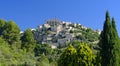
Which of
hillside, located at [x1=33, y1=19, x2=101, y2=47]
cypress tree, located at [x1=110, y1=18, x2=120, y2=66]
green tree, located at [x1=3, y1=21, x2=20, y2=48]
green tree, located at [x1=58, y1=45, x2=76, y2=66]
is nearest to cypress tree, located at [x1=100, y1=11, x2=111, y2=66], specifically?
cypress tree, located at [x1=110, y1=18, x2=120, y2=66]

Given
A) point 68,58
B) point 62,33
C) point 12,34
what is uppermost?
point 62,33

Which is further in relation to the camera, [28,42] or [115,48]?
[28,42]

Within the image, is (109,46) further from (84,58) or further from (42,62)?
(42,62)

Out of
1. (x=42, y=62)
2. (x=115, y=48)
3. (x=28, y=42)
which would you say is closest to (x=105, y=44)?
(x=115, y=48)

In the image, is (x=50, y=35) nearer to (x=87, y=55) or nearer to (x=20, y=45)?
(x=20, y=45)

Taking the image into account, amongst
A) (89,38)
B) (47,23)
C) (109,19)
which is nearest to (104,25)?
(109,19)

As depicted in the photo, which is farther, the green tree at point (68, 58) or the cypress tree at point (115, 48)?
the green tree at point (68, 58)

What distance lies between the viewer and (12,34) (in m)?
73.9

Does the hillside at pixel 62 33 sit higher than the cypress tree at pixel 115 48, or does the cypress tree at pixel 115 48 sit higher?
the hillside at pixel 62 33

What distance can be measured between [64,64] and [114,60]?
731 centimetres

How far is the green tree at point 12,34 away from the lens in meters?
73.7

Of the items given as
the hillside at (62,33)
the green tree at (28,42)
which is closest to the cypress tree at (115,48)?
the green tree at (28,42)

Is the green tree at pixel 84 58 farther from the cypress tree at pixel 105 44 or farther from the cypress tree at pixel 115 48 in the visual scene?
the cypress tree at pixel 115 48

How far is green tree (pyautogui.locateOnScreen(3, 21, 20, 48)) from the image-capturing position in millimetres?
73688
